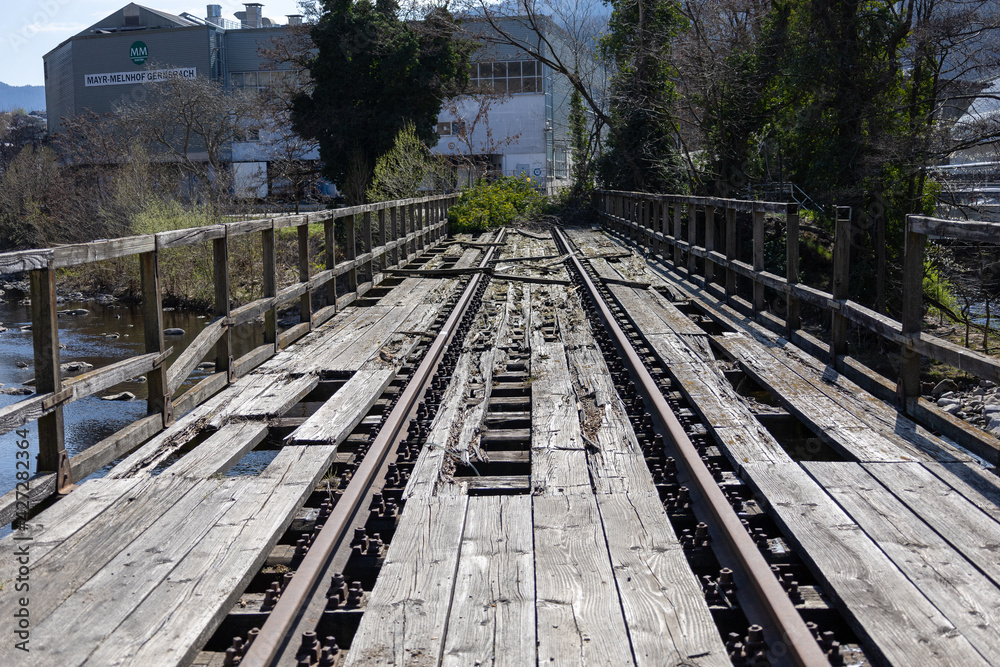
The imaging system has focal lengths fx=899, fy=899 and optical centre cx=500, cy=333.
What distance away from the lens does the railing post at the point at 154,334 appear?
5.34 metres

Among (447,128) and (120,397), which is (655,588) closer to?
(120,397)

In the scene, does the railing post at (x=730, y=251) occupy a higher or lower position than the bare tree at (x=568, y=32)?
lower

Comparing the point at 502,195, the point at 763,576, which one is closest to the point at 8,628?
the point at 763,576

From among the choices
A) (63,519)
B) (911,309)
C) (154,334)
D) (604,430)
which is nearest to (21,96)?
(154,334)

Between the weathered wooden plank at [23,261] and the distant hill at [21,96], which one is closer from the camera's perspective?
the weathered wooden plank at [23,261]

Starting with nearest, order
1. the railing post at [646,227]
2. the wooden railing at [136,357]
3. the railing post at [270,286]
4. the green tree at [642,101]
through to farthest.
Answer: the wooden railing at [136,357], the railing post at [270,286], the railing post at [646,227], the green tree at [642,101]

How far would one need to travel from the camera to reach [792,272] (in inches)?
332

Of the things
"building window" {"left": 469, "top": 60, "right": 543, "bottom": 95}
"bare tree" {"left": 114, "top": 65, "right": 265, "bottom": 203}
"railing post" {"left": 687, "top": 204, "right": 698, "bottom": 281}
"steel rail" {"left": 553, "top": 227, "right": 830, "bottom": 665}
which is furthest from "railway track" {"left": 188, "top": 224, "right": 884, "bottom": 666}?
"building window" {"left": 469, "top": 60, "right": 543, "bottom": 95}

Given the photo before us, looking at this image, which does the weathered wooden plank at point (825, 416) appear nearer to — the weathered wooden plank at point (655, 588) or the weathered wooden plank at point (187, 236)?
the weathered wooden plank at point (655, 588)

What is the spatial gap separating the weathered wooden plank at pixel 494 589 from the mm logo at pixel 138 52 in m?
56.4

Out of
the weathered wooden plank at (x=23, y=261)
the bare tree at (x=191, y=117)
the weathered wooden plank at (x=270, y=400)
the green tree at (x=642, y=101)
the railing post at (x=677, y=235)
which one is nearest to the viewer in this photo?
the weathered wooden plank at (x=23, y=261)

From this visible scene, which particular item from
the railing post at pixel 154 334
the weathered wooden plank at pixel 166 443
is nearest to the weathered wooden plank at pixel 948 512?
the weathered wooden plank at pixel 166 443

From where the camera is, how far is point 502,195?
2731 cm

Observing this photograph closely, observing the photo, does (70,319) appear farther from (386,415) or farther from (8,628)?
(8,628)
